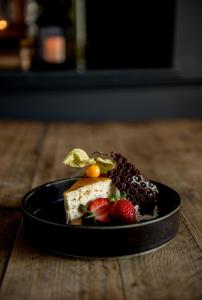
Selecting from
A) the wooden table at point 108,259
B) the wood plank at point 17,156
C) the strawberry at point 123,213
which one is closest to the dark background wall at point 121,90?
the wood plank at point 17,156

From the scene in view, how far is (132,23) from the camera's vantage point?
3.28 meters

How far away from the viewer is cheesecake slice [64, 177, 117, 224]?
41.0 inches

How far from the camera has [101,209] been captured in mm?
1003

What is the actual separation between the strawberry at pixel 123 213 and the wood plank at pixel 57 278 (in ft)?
0.26

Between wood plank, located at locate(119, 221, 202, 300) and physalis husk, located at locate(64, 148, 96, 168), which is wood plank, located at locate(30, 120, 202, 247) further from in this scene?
physalis husk, located at locate(64, 148, 96, 168)

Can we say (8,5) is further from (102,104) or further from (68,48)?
(102,104)

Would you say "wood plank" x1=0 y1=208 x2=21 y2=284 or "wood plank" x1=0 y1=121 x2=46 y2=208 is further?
→ "wood plank" x1=0 y1=121 x2=46 y2=208

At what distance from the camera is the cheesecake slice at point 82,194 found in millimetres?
1042

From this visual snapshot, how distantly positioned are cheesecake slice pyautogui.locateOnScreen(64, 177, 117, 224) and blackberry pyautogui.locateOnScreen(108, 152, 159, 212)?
2 centimetres

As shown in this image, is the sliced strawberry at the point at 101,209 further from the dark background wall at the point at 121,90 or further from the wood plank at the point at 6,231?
the dark background wall at the point at 121,90

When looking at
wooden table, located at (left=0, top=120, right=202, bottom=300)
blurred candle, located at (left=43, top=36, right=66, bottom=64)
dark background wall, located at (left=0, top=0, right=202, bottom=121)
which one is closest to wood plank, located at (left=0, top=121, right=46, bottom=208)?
wooden table, located at (left=0, top=120, right=202, bottom=300)

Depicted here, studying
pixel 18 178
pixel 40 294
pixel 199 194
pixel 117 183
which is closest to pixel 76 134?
pixel 18 178

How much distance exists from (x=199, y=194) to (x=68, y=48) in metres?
2.05

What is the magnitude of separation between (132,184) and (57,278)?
0.98ft
